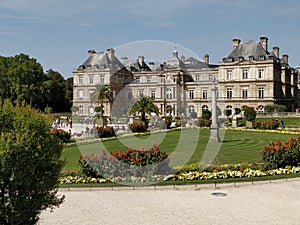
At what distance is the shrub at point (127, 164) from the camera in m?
11.5

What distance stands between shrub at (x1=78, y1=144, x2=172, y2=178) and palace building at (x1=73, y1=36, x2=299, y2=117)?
38.5 meters

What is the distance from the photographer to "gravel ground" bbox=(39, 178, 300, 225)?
25.3ft

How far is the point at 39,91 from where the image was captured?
5497cm

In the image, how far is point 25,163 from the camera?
5250mm

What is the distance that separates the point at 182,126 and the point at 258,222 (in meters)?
27.9

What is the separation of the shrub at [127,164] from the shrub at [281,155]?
3.53 metres

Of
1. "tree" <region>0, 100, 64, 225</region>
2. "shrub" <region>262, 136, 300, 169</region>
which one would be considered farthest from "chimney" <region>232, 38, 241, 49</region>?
"tree" <region>0, 100, 64, 225</region>

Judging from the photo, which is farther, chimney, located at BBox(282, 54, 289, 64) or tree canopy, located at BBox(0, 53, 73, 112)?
chimney, located at BBox(282, 54, 289, 64)

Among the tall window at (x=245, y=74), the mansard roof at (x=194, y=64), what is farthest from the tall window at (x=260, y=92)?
the mansard roof at (x=194, y=64)

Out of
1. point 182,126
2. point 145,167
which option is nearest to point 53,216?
point 145,167

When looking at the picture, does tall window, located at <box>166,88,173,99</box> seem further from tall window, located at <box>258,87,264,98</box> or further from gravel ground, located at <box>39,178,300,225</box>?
gravel ground, located at <box>39,178,300,225</box>

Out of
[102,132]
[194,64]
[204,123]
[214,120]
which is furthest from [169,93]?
[214,120]

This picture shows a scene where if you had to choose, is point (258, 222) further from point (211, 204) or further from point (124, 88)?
point (124, 88)

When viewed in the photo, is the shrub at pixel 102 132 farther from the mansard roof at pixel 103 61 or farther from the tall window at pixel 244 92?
the mansard roof at pixel 103 61
